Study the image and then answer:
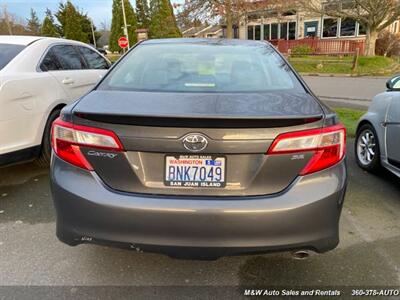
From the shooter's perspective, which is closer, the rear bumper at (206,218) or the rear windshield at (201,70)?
the rear bumper at (206,218)

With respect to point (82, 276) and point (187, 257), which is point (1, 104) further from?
point (187, 257)

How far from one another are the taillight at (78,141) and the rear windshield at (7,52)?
221cm

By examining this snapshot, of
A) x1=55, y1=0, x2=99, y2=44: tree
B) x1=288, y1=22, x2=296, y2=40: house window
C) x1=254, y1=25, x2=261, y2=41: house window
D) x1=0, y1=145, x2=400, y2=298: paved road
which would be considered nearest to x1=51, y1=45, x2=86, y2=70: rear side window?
x1=0, y1=145, x2=400, y2=298: paved road

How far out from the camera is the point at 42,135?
411 centimetres

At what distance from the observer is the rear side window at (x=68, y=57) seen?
483cm

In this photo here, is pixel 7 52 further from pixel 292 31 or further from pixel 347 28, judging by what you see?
pixel 292 31

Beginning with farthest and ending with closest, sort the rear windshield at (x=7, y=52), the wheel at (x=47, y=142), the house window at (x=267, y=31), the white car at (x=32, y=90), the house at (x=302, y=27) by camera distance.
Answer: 1. the house window at (x=267, y=31)
2. the house at (x=302, y=27)
3. the wheel at (x=47, y=142)
4. the rear windshield at (x=7, y=52)
5. the white car at (x=32, y=90)

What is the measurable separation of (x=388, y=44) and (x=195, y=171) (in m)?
26.8

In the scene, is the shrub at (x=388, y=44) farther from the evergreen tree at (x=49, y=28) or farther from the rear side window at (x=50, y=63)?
the evergreen tree at (x=49, y=28)

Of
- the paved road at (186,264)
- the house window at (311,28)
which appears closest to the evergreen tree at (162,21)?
the house window at (311,28)

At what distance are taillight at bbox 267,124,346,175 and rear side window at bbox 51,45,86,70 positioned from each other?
3781 mm

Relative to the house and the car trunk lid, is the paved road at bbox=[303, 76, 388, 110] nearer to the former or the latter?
the car trunk lid

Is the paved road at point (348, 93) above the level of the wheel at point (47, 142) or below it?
below

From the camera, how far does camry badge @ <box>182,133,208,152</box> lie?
1.92 meters
